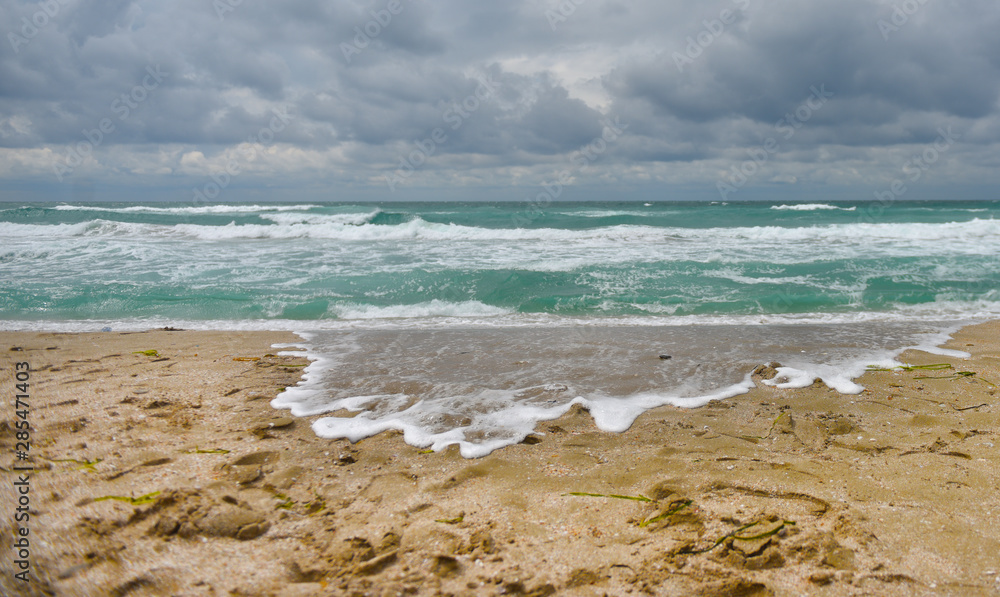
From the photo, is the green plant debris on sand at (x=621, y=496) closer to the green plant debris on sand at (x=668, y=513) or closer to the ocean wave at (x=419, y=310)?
the green plant debris on sand at (x=668, y=513)

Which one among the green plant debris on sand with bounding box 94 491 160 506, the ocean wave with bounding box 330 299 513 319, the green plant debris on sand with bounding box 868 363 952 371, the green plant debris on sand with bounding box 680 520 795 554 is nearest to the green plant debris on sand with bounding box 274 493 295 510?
the green plant debris on sand with bounding box 94 491 160 506

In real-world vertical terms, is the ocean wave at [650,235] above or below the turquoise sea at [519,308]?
above

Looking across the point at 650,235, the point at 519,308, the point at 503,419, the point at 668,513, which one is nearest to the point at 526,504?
the point at 668,513

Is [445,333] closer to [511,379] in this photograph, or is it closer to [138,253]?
[511,379]

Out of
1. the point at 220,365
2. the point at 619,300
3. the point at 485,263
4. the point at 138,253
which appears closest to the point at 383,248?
the point at 485,263

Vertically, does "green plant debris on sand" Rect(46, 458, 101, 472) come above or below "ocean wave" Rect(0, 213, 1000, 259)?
below

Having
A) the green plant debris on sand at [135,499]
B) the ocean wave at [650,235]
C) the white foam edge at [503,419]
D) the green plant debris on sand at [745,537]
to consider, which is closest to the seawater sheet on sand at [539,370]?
the white foam edge at [503,419]

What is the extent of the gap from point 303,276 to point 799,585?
11018 mm

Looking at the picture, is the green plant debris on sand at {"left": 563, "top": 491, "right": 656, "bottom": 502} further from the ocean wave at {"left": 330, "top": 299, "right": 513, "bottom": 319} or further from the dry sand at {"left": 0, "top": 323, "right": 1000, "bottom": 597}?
the ocean wave at {"left": 330, "top": 299, "right": 513, "bottom": 319}

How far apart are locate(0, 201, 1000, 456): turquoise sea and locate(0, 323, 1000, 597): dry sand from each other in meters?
0.50

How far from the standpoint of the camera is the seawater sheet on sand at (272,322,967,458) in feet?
12.7

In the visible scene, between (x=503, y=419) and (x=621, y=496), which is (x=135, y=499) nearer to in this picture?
(x=503, y=419)

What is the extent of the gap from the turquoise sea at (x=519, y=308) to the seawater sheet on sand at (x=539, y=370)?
0.03m

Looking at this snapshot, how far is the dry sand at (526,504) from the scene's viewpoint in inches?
80.5
